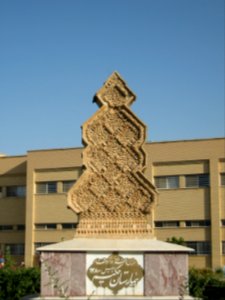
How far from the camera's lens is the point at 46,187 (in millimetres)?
47312

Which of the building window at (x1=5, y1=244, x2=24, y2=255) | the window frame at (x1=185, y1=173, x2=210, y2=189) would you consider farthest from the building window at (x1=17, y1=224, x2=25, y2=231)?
the window frame at (x1=185, y1=173, x2=210, y2=189)

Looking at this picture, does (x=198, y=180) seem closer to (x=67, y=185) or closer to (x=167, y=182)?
(x=167, y=182)

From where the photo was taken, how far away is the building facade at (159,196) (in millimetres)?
41875

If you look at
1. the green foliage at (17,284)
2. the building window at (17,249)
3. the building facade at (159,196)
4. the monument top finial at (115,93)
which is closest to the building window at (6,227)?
the building facade at (159,196)

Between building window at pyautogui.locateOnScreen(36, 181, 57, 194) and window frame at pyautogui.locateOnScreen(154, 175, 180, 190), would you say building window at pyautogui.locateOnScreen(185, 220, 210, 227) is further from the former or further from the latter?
building window at pyautogui.locateOnScreen(36, 181, 57, 194)

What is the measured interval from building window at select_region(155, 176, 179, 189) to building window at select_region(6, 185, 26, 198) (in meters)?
13.7

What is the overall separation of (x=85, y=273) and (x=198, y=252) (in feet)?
93.1

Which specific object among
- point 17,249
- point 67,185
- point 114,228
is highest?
point 67,185

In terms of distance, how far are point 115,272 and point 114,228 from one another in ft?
5.38

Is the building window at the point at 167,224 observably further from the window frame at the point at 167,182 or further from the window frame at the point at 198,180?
the window frame at the point at 198,180

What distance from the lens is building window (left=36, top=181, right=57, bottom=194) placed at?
4691 centimetres

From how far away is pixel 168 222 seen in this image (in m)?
43.4

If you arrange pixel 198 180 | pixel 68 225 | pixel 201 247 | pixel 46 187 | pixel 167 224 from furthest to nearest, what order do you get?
pixel 46 187 → pixel 68 225 → pixel 167 224 → pixel 198 180 → pixel 201 247

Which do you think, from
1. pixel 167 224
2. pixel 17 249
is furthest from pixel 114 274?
pixel 17 249
